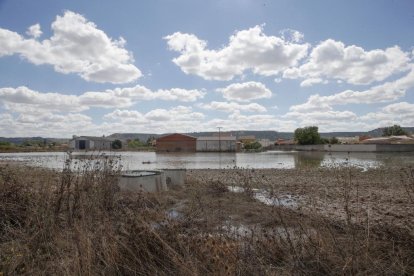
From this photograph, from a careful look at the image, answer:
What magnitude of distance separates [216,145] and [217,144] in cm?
40

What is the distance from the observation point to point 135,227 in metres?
4.09

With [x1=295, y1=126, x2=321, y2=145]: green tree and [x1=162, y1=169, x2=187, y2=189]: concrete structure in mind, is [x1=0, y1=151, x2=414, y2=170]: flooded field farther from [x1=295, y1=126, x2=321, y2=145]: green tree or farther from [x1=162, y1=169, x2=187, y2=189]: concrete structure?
[x1=295, y1=126, x2=321, y2=145]: green tree

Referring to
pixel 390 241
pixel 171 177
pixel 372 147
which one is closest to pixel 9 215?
pixel 390 241

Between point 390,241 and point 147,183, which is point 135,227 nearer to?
point 390,241

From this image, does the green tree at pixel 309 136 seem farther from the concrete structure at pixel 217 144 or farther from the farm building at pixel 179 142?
the farm building at pixel 179 142

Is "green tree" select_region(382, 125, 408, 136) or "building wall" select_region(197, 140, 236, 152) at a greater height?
"green tree" select_region(382, 125, 408, 136)

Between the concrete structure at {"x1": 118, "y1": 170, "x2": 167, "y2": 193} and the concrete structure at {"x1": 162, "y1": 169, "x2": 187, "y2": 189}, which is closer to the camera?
the concrete structure at {"x1": 118, "y1": 170, "x2": 167, "y2": 193}

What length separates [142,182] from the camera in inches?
420

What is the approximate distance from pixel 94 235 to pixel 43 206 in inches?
46.9

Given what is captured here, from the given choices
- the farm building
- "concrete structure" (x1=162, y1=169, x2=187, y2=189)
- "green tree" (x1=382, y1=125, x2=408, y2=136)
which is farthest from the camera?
"green tree" (x1=382, y1=125, x2=408, y2=136)

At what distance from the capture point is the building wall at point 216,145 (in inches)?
3794

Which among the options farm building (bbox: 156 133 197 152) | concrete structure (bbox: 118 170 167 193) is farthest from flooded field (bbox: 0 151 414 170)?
farm building (bbox: 156 133 197 152)

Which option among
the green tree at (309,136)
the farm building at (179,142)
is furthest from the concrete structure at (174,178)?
the farm building at (179,142)

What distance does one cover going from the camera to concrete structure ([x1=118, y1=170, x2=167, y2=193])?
10.4 meters
